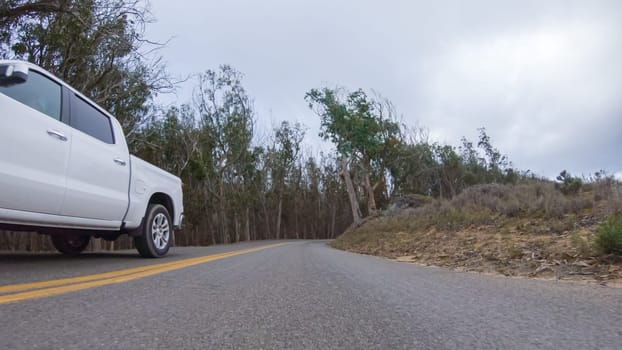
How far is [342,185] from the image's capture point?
53.7 m

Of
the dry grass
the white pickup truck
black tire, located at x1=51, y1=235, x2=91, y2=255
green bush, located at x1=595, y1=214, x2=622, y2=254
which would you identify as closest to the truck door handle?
the white pickup truck

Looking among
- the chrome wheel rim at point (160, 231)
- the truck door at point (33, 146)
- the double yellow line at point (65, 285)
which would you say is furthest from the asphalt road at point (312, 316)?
the chrome wheel rim at point (160, 231)

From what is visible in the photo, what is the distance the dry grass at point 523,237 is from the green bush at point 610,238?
108mm

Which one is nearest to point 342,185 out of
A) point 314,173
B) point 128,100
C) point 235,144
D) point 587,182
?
point 314,173

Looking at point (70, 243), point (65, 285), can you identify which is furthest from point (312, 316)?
point (70, 243)

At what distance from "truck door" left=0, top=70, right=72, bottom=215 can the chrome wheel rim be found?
212 cm

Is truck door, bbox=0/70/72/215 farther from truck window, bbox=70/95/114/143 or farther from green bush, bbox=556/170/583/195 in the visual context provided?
green bush, bbox=556/170/583/195

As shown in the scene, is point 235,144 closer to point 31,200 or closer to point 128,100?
point 128,100

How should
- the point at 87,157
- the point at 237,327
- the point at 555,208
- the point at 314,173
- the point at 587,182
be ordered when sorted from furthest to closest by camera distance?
the point at 314,173 < the point at 587,182 < the point at 555,208 < the point at 87,157 < the point at 237,327

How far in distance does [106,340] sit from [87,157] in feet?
12.7

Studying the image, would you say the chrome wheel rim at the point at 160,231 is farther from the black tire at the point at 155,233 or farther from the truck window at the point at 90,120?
the truck window at the point at 90,120

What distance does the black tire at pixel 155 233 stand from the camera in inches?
265

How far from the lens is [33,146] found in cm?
453

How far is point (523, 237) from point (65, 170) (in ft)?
22.8
